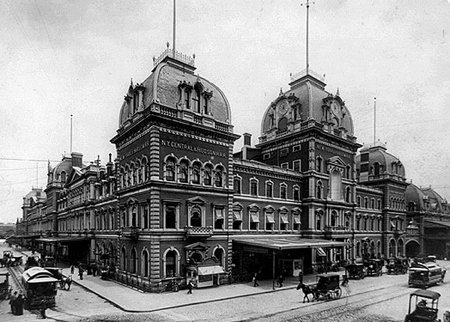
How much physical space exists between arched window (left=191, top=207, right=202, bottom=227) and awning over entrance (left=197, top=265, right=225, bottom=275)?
11.9 feet

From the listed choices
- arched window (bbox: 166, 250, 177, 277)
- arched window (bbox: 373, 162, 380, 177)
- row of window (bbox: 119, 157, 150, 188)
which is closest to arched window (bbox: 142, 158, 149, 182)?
row of window (bbox: 119, 157, 150, 188)

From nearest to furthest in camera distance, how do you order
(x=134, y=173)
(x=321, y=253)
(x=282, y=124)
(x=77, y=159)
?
1. (x=134, y=173)
2. (x=321, y=253)
3. (x=282, y=124)
4. (x=77, y=159)

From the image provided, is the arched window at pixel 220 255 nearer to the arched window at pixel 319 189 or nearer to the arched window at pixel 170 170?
the arched window at pixel 170 170

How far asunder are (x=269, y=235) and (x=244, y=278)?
6.03 metres

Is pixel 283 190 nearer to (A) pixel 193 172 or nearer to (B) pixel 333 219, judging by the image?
(B) pixel 333 219

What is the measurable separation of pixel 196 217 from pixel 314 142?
17896 millimetres

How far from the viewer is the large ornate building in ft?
92.1

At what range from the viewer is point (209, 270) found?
92.6 feet

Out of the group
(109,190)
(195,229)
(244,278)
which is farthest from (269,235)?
(109,190)

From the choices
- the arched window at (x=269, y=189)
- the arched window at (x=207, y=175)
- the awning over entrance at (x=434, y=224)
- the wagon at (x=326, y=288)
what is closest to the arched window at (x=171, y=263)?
the arched window at (x=207, y=175)

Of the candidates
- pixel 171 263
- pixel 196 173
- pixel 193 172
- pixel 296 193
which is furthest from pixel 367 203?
pixel 171 263

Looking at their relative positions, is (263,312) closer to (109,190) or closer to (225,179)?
(225,179)

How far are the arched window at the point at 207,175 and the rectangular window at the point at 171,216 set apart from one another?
12.7ft

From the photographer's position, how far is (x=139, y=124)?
29.2m
